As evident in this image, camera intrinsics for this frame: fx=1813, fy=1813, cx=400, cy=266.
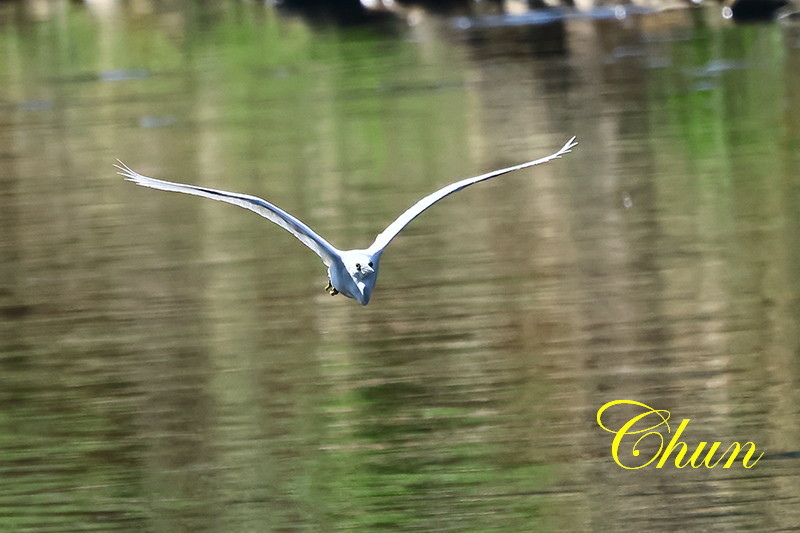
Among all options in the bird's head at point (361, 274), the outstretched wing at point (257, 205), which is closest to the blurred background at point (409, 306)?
the bird's head at point (361, 274)

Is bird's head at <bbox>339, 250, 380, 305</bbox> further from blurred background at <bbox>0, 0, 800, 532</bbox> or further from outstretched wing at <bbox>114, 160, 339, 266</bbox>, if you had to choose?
blurred background at <bbox>0, 0, 800, 532</bbox>

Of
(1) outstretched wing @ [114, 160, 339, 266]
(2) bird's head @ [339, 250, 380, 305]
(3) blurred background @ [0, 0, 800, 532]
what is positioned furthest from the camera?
(3) blurred background @ [0, 0, 800, 532]

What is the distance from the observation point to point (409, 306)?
653 inches

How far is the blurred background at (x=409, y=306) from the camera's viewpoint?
11.8 metres

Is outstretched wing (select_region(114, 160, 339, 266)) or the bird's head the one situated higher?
outstretched wing (select_region(114, 160, 339, 266))

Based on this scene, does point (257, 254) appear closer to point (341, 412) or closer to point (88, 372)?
point (88, 372)

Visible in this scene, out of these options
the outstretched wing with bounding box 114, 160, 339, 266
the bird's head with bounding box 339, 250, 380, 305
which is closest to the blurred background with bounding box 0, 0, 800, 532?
the bird's head with bounding box 339, 250, 380, 305

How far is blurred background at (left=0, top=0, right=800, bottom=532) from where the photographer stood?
38.6 ft

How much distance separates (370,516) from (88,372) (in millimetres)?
4495

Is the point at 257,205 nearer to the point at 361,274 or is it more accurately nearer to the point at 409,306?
the point at 361,274

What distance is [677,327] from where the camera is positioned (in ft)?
50.9

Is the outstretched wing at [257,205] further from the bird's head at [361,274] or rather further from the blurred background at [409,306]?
the blurred background at [409,306]

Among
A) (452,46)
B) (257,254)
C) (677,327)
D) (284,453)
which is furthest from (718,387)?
(452,46)

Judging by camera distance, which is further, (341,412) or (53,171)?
(53,171)
